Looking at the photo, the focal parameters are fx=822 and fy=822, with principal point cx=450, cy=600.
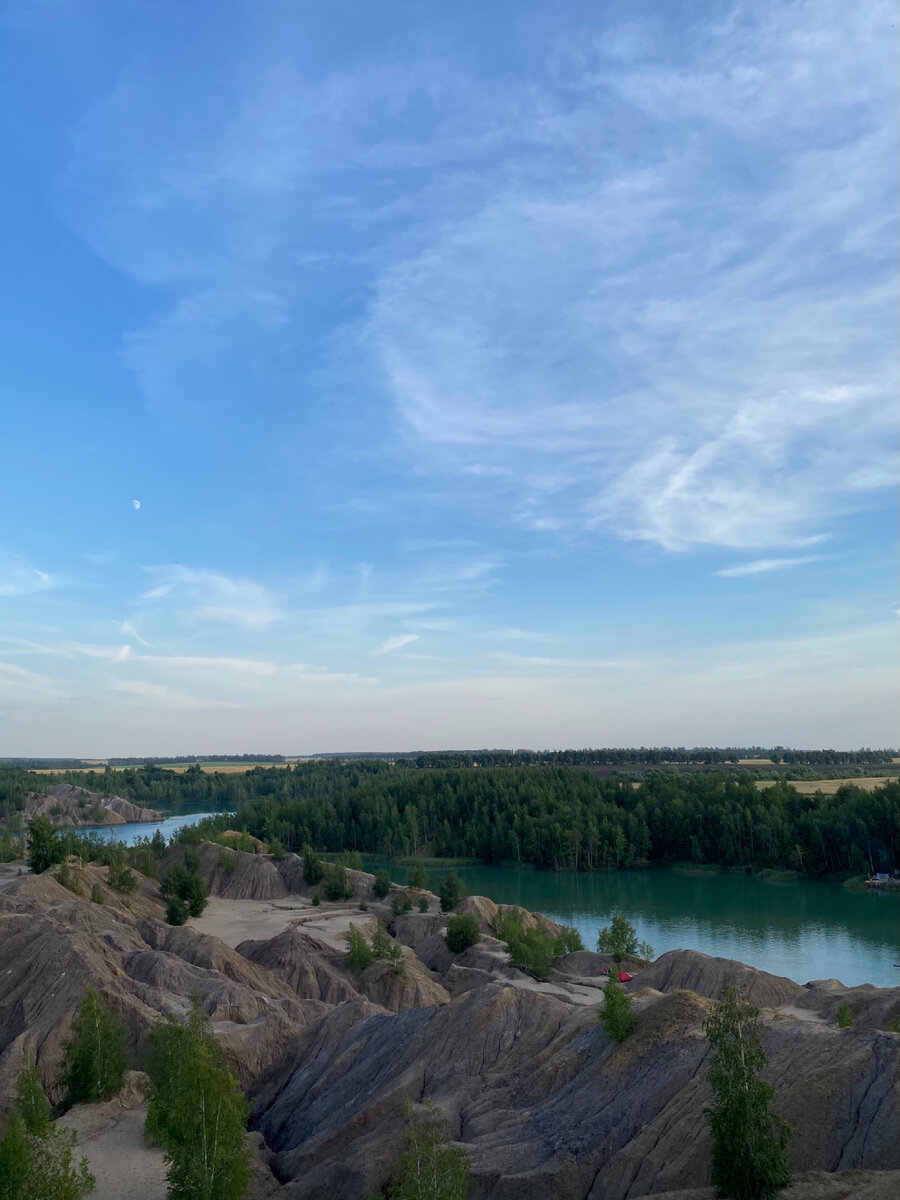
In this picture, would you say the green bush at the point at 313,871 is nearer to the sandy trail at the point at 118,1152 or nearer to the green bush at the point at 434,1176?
the sandy trail at the point at 118,1152

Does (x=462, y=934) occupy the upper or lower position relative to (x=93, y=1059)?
lower

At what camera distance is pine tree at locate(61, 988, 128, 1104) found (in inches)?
1215

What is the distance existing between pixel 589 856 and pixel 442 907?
49.0 metres

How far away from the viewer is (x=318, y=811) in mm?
146750

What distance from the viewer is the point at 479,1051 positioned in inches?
1260

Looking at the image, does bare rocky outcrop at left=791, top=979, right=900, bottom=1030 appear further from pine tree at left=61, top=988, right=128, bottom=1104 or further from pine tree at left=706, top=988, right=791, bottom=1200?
pine tree at left=61, top=988, right=128, bottom=1104

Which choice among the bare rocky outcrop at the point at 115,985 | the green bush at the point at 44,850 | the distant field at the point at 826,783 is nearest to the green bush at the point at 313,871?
the green bush at the point at 44,850

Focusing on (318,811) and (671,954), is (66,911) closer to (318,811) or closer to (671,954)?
(671,954)

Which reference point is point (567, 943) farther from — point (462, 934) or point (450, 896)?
point (450, 896)

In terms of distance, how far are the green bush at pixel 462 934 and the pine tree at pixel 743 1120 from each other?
156ft

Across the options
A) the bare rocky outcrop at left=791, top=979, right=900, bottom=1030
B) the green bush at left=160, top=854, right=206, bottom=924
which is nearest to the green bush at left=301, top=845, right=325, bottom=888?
the green bush at left=160, top=854, right=206, bottom=924

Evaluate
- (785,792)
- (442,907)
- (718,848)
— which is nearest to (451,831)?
(718,848)

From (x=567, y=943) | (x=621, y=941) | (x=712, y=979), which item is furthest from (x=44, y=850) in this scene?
(x=712, y=979)

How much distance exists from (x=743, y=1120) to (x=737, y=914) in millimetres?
73725
